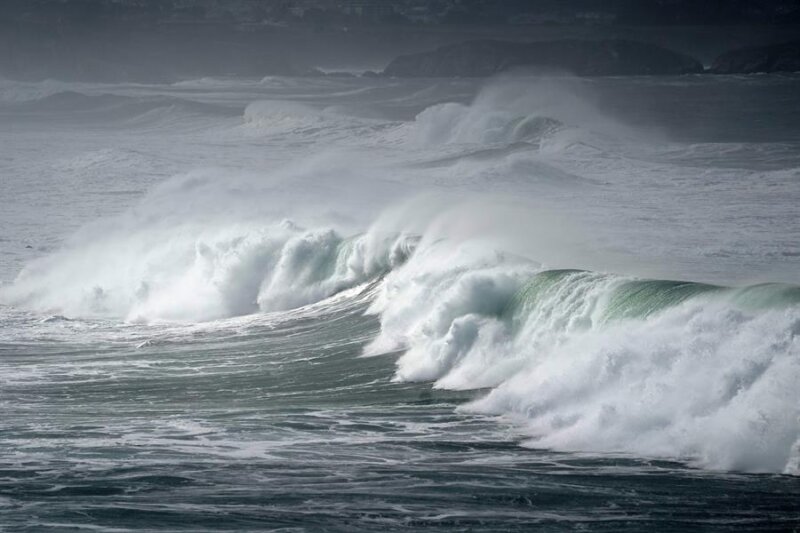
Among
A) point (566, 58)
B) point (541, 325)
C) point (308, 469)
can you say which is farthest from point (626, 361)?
point (566, 58)

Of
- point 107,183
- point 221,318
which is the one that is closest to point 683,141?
point 107,183

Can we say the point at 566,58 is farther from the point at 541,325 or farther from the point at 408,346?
the point at 541,325

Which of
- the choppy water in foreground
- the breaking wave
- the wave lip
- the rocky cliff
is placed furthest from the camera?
the rocky cliff

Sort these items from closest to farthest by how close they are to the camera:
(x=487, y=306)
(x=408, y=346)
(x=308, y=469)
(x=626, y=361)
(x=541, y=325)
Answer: (x=308, y=469) → (x=626, y=361) → (x=541, y=325) → (x=487, y=306) → (x=408, y=346)

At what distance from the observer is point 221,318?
68.2ft

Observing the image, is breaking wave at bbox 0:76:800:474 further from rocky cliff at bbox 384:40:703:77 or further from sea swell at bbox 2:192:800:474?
rocky cliff at bbox 384:40:703:77

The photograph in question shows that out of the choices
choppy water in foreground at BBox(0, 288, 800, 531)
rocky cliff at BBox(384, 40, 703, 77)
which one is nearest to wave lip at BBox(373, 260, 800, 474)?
choppy water in foreground at BBox(0, 288, 800, 531)

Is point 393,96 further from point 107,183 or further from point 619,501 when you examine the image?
point 619,501

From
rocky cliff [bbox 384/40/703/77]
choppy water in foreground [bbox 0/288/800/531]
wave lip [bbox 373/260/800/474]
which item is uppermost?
rocky cliff [bbox 384/40/703/77]

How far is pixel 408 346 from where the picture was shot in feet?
55.6

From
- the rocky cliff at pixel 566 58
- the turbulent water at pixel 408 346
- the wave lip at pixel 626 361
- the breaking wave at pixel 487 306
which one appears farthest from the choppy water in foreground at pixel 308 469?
the rocky cliff at pixel 566 58

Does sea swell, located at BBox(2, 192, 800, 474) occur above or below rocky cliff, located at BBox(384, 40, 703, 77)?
below

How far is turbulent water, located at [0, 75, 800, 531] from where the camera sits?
1058cm

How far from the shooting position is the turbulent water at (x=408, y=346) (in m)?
10.6
